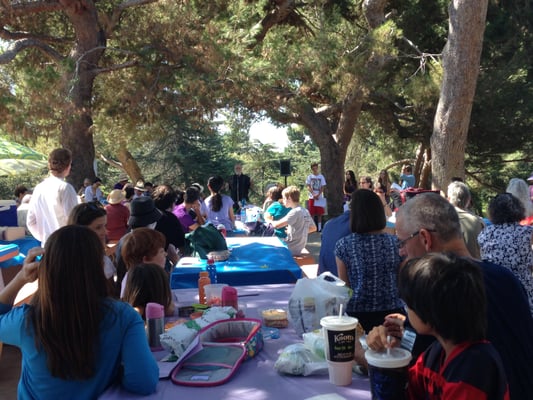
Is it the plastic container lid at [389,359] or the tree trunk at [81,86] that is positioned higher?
the tree trunk at [81,86]

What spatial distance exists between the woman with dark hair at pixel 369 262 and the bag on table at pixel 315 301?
1.51 ft

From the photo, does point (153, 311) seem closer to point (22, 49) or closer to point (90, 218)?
point (90, 218)

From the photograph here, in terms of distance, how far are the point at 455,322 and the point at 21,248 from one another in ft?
17.7

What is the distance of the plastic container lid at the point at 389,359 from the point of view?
1484mm

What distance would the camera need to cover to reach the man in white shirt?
4.40 m

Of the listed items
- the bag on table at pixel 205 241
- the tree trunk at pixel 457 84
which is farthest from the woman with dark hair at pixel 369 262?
the tree trunk at pixel 457 84

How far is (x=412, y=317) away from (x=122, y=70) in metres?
11.4

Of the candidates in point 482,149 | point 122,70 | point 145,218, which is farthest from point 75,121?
point 482,149

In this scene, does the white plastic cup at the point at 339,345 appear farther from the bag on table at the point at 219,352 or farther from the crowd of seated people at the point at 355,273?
the bag on table at the point at 219,352

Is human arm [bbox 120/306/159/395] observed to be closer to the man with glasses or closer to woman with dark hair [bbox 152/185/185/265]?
the man with glasses

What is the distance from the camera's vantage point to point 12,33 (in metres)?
10.6

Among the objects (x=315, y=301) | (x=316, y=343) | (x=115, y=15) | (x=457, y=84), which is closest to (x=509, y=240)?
(x=315, y=301)

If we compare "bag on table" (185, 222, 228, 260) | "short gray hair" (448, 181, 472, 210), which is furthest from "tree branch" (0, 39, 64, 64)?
"short gray hair" (448, 181, 472, 210)

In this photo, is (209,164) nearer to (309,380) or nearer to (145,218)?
(145,218)
